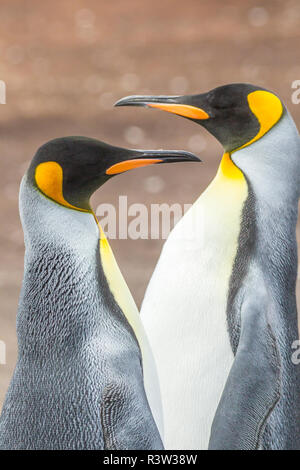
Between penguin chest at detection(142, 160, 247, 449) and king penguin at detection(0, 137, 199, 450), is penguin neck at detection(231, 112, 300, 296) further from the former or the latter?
king penguin at detection(0, 137, 199, 450)

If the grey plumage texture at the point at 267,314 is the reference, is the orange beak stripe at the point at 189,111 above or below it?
above

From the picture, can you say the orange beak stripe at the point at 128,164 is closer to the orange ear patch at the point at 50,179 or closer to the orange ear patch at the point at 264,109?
the orange ear patch at the point at 50,179

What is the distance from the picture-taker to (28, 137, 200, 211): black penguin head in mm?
1687

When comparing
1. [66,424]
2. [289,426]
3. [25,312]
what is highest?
[25,312]

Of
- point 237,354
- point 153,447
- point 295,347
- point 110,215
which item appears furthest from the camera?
point 110,215

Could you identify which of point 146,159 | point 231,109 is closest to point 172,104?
point 231,109

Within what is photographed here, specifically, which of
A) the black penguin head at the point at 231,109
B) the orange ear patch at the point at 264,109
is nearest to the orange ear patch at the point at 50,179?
the black penguin head at the point at 231,109

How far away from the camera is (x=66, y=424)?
5.30 feet

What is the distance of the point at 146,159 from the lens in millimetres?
1775

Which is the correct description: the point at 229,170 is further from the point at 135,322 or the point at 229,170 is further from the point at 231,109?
the point at 135,322

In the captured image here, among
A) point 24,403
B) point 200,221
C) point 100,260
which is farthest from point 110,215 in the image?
point 24,403

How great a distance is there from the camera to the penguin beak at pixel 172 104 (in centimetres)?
203
